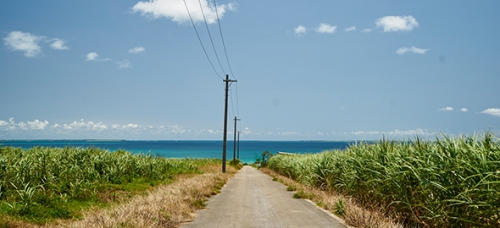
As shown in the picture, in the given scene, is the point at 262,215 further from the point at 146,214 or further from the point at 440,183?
the point at 440,183

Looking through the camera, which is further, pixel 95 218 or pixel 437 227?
pixel 95 218

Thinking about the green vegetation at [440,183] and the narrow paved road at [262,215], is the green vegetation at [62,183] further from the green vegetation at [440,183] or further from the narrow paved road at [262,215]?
the green vegetation at [440,183]

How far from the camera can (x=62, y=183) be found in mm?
12734

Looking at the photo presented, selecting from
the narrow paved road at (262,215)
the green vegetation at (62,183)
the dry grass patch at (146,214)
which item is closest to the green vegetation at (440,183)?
the narrow paved road at (262,215)

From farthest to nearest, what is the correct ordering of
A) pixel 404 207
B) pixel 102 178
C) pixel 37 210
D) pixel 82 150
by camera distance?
1. pixel 82 150
2. pixel 102 178
3. pixel 37 210
4. pixel 404 207

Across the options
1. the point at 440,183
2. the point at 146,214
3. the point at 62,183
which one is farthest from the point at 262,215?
the point at 62,183

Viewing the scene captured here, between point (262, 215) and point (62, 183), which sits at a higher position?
point (62, 183)

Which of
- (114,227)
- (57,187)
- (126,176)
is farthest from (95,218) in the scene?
(126,176)

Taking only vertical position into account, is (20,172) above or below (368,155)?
below

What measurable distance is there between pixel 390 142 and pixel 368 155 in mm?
801

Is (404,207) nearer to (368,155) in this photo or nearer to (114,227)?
(368,155)

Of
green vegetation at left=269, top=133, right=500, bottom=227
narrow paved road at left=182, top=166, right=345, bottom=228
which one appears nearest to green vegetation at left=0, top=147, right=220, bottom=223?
narrow paved road at left=182, top=166, right=345, bottom=228

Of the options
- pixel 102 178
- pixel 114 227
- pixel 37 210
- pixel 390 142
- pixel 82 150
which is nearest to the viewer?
pixel 114 227

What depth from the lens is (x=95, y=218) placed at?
305 inches
